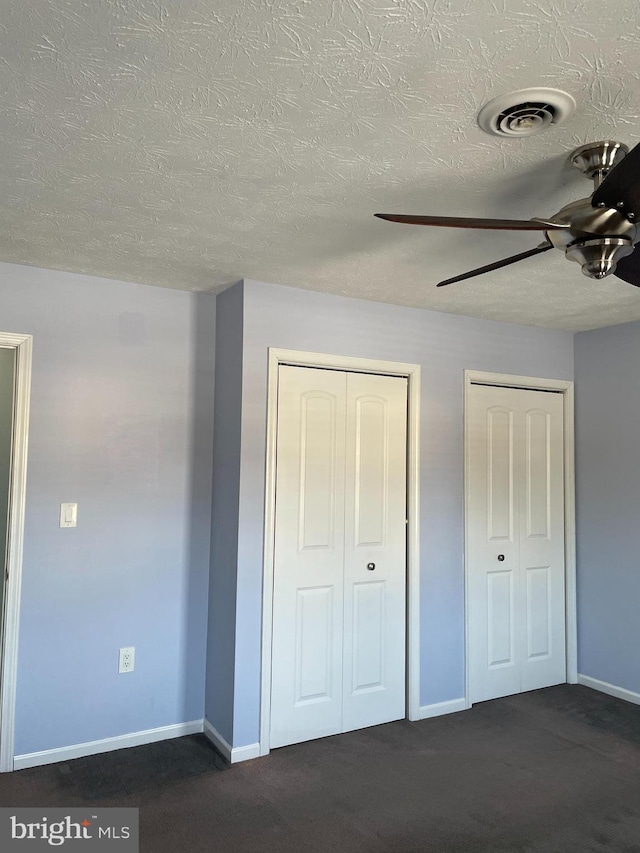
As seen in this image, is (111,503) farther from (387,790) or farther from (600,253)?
(600,253)

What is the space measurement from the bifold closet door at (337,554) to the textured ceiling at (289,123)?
897 millimetres

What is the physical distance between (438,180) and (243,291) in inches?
56.0

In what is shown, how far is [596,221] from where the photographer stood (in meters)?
1.60

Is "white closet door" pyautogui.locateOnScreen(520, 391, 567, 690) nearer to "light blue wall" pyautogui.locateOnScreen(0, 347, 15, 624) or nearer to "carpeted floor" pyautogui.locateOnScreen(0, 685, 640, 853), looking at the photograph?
"carpeted floor" pyautogui.locateOnScreen(0, 685, 640, 853)

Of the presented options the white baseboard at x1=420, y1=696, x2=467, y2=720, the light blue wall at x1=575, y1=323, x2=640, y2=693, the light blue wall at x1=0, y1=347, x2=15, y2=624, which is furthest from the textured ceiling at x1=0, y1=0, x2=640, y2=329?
the white baseboard at x1=420, y1=696, x2=467, y2=720

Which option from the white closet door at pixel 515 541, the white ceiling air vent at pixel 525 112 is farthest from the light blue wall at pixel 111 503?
the white ceiling air vent at pixel 525 112

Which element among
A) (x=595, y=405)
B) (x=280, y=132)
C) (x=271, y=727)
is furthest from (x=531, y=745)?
(x=280, y=132)

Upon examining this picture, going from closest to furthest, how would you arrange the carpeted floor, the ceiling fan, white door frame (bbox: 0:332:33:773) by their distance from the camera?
the ceiling fan
the carpeted floor
white door frame (bbox: 0:332:33:773)

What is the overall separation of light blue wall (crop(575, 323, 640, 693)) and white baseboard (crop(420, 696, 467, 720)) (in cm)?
106

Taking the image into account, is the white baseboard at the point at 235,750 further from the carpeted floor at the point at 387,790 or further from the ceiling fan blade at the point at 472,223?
the ceiling fan blade at the point at 472,223

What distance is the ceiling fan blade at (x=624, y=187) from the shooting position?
135 cm

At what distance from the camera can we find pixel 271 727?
3.16 metres

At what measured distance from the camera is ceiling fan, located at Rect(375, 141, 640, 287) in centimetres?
150

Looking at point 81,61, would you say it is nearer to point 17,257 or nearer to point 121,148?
point 121,148
